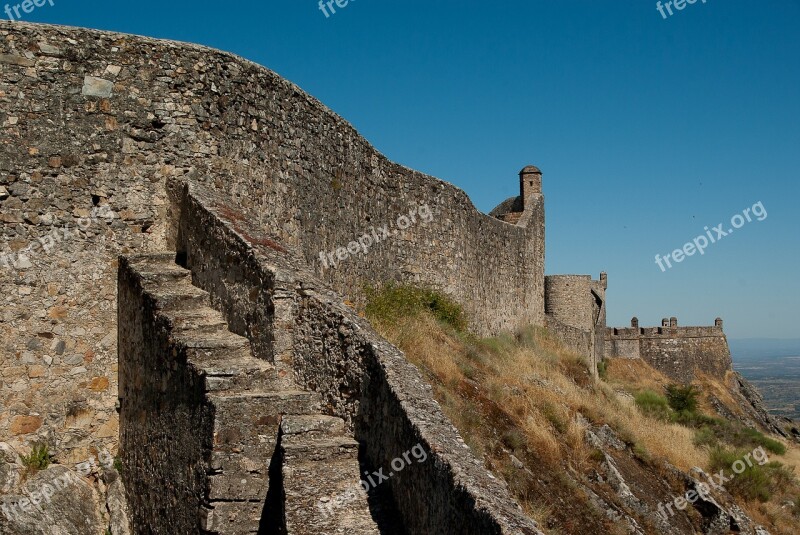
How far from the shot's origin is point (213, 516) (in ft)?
17.4

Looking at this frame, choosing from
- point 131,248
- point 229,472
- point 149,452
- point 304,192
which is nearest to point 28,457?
point 149,452

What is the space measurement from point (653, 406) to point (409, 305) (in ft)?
40.0

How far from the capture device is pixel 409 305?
13180 mm

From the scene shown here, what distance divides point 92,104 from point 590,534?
6640mm

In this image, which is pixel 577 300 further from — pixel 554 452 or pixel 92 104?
pixel 92 104

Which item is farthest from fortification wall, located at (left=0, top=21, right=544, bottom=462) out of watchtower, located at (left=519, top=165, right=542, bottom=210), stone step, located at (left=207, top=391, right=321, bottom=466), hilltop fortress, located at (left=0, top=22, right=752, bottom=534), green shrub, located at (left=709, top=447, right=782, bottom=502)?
watchtower, located at (left=519, top=165, right=542, bottom=210)

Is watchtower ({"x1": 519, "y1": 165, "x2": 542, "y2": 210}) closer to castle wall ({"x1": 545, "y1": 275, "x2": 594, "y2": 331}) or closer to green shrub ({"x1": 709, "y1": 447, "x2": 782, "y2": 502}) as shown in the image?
castle wall ({"x1": 545, "y1": 275, "x2": 594, "y2": 331})

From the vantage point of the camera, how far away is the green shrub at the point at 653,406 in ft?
66.9

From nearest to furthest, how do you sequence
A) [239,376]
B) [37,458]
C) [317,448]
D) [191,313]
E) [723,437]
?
[317,448] < [239,376] < [191,313] < [37,458] < [723,437]

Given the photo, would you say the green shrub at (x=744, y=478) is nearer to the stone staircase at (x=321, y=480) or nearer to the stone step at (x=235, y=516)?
the stone staircase at (x=321, y=480)

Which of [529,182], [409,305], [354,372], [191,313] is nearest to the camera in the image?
[354,372]

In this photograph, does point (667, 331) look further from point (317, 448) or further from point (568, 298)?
point (317, 448)

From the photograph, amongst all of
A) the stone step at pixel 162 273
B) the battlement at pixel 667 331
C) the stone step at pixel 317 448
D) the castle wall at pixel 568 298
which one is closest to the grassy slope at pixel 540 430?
the stone step at pixel 317 448

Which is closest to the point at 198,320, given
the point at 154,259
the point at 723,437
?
the point at 154,259
